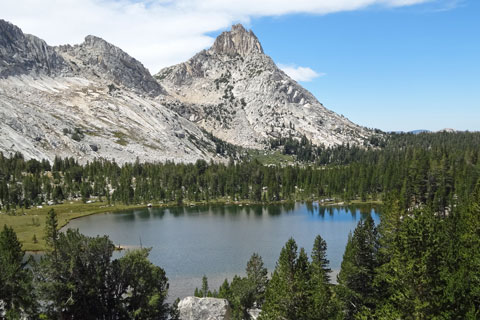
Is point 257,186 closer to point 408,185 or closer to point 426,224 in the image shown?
point 408,185

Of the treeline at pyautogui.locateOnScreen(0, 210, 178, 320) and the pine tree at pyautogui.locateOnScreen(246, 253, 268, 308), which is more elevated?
the treeline at pyautogui.locateOnScreen(0, 210, 178, 320)

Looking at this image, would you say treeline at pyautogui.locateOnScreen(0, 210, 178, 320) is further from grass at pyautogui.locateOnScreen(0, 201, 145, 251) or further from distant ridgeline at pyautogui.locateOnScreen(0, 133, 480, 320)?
grass at pyautogui.locateOnScreen(0, 201, 145, 251)

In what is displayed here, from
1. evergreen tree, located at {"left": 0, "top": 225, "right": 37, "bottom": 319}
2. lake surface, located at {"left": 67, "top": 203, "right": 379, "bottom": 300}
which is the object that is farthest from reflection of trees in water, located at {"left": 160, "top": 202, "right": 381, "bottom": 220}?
evergreen tree, located at {"left": 0, "top": 225, "right": 37, "bottom": 319}

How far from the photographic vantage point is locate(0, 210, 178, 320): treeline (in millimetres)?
34500

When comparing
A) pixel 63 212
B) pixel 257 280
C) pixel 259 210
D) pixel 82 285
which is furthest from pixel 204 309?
pixel 63 212

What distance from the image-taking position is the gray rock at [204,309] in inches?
1708

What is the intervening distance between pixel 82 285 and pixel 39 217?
10711cm

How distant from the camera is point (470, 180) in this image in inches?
4872

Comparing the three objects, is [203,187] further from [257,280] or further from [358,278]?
[358,278]

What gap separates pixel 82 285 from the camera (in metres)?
35.6

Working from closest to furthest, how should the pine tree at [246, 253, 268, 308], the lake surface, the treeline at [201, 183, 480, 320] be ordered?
1. the treeline at [201, 183, 480, 320]
2. the pine tree at [246, 253, 268, 308]
3. the lake surface

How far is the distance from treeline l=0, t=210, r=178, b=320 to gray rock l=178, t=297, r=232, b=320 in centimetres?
414

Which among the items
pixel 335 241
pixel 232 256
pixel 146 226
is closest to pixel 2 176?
pixel 146 226

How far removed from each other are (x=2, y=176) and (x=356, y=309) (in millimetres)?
172939
